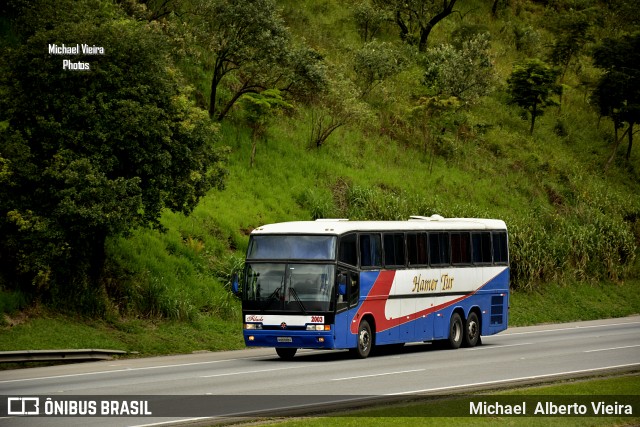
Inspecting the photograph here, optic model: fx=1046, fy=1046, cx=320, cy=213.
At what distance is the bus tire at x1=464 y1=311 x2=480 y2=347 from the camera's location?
31797 millimetres

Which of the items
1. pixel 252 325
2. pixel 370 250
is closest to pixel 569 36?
pixel 370 250

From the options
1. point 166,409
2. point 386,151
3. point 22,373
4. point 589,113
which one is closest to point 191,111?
point 22,373

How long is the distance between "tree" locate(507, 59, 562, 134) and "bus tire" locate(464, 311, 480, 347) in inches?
1254

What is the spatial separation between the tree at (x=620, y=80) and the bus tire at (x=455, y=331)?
35084 mm

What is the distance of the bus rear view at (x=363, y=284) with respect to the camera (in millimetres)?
25781

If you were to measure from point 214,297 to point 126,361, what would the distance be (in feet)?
25.2

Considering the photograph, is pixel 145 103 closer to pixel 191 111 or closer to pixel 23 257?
pixel 191 111

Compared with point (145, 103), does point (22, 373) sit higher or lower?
lower

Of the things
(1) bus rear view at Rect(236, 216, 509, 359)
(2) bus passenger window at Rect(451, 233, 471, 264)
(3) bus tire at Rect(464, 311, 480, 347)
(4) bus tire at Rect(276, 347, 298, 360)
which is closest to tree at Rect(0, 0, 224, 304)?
(1) bus rear view at Rect(236, 216, 509, 359)

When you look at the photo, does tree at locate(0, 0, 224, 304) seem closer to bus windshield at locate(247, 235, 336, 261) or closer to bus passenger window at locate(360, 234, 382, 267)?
bus windshield at locate(247, 235, 336, 261)

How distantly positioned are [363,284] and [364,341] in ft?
4.96

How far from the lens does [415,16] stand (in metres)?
68.9

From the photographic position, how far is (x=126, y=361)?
27.1 meters

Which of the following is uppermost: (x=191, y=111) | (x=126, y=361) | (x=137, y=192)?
(x=191, y=111)
